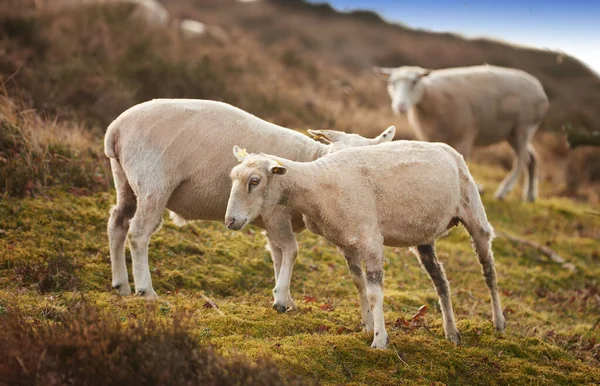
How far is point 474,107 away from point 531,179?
8.07 feet

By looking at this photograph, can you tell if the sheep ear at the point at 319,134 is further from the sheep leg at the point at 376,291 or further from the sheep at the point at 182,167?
the sheep leg at the point at 376,291

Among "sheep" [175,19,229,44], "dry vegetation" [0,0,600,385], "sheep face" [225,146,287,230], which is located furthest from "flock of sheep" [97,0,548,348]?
"sheep" [175,19,229,44]

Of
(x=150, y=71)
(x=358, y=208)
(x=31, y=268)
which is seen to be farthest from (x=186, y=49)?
(x=358, y=208)

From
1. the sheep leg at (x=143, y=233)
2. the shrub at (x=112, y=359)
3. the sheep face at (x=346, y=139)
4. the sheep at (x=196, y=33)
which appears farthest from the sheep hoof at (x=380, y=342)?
the sheep at (x=196, y=33)

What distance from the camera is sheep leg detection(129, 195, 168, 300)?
277 inches

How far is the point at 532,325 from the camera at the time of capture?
8.80 meters

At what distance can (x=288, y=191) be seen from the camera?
20.3ft

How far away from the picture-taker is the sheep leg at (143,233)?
23.1 ft

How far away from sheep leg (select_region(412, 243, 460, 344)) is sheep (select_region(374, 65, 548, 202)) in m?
7.38

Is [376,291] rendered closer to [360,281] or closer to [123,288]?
[360,281]

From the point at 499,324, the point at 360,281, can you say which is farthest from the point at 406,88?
the point at 360,281

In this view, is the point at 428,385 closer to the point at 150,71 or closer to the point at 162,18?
the point at 150,71

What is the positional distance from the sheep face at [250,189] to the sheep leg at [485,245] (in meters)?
2.32

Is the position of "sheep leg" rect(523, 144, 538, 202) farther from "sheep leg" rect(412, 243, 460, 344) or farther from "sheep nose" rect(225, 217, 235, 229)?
"sheep nose" rect(225, 217, 235, 229)
